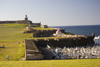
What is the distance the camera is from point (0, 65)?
11594mm

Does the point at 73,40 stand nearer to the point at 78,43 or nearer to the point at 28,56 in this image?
the point at 78,43

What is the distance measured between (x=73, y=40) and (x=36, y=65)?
20.3 meters

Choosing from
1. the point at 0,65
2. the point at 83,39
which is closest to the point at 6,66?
the point at 0,65

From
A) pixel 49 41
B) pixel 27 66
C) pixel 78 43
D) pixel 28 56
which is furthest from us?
pixel 78 43

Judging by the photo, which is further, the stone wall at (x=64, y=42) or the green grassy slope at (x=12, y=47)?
the stone wall at (x=64, y=42)

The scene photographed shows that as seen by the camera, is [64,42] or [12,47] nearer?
[12,47]

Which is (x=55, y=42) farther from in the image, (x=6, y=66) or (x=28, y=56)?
(x=6, y=66)

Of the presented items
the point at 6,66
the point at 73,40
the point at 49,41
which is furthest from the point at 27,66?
the point at 73,40

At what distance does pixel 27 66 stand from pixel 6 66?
1.61 metres

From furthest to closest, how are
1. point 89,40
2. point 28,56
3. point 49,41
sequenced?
point 89,40
point 49,41
point 28,56

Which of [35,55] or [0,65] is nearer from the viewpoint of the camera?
[0,65]

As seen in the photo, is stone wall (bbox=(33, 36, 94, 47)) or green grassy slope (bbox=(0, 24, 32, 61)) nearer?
green grassy slope (bbox=(0, 24, 32, 61))

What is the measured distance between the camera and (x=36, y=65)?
1162 cm

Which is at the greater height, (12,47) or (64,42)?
(64,42)
